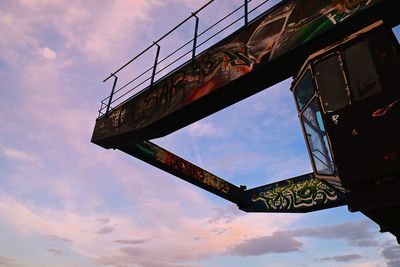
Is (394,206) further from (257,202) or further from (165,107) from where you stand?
(257,202)

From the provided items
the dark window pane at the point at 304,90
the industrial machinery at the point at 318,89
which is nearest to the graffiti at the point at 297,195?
the industrial machinery at the point at 318,89

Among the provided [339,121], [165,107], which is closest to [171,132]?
[165,107]

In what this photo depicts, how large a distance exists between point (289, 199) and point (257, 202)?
1737mm

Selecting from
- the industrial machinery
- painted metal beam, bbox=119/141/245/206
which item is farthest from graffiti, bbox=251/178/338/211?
the industrial machinery

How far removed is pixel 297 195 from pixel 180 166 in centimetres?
539

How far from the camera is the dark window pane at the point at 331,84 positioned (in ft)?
15.1

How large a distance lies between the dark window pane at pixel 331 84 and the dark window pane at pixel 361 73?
13cm

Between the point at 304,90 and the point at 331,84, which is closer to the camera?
the point at 331,84

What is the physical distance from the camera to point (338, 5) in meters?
6.12

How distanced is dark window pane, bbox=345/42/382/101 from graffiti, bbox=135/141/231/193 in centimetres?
834

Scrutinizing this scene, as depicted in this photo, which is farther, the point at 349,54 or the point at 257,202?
the point at 257,202

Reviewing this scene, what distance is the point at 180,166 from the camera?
43.6 feet

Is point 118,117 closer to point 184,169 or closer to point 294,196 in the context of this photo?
point 184,169

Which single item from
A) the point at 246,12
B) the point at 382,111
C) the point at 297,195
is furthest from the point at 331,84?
the point at 297,195
